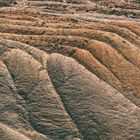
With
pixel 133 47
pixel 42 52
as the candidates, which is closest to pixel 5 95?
pixel 42 52

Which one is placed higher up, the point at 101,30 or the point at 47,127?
the point at 101,30

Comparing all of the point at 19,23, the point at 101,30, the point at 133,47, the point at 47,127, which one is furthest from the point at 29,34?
the point at 47,127

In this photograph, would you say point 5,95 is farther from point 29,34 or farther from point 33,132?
point 29,34

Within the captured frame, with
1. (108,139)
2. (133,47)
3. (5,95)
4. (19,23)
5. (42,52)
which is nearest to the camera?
(108,139)

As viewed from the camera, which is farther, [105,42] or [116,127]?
[105,42]

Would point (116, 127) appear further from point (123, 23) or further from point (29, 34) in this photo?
point (123, 23)

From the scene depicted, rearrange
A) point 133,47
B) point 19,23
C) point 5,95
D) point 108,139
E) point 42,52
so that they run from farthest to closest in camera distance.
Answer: point 19,23 → point 133,47 → point 42,52 → point 5,95 → point 108,139
